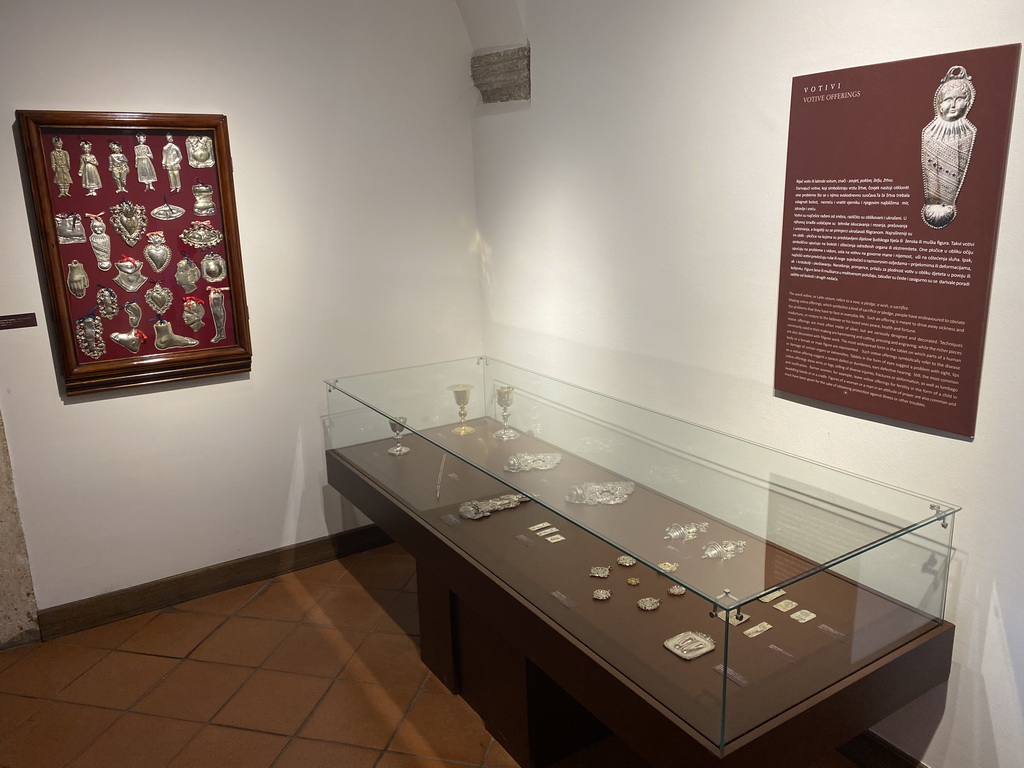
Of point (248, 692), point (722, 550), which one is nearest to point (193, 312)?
point (248, 692)

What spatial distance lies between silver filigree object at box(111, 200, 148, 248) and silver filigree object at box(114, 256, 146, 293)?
0.29 feet

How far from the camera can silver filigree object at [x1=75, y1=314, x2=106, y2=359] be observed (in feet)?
13.5

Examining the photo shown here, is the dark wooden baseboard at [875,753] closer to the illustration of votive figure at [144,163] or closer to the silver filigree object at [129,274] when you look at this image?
the silver filigree object at [129,274]

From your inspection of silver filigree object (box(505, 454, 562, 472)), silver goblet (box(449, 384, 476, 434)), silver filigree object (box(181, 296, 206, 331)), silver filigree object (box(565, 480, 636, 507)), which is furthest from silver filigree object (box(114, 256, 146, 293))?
silver filigree object (box(565, 480, 636, 507))

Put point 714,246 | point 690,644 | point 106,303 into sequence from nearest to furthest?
1. point 690,644
2. point 714,246
3. point 106,303

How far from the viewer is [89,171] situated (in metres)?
3.99

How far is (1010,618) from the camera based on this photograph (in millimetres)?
2586

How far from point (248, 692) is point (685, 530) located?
2.49 meters

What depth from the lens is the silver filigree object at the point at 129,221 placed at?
13.5 feet

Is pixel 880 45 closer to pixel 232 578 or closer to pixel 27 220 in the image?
pixel 27 220

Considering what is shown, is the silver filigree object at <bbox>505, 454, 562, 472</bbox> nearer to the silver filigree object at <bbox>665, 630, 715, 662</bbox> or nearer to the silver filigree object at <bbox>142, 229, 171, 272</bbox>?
the silver filigree object at <bbox>665, 630, 715, 662</bbox>

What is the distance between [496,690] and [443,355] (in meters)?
2.62

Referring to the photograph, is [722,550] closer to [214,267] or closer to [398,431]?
[398,431]

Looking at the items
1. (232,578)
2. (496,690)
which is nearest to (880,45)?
(496,690)
